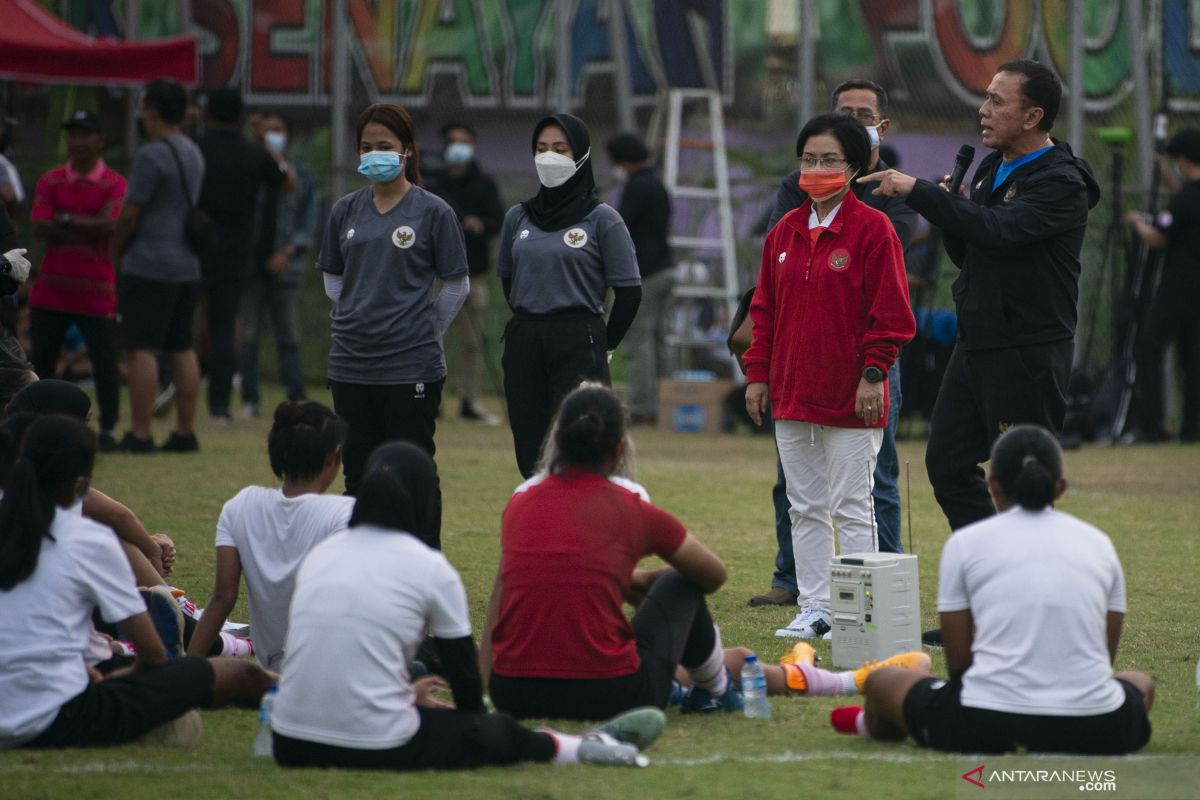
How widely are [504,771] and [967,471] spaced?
2.66 meters

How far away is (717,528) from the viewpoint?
9.74 metres

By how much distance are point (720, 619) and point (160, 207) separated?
597cm

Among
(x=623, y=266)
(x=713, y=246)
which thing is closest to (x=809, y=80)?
(x=713, y=246)

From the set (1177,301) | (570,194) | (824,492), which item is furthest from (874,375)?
(1177,301)

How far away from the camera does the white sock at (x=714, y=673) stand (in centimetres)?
542

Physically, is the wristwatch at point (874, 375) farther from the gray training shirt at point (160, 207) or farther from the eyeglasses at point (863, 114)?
the gray training shirt at point (160, 207)

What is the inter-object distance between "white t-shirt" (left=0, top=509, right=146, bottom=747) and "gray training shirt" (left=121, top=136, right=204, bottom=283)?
703 cm

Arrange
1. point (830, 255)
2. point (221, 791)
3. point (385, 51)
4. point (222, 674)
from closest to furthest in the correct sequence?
1. point (221, 791)
2. point (222, 674)
3. point (830, 255)
4. point (385, 51)

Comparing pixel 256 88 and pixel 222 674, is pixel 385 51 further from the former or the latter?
pixel 222 674

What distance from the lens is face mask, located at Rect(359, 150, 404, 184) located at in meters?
7.03

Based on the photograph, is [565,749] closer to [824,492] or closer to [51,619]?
[51,619]

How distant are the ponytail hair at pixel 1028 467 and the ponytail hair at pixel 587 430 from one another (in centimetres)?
109

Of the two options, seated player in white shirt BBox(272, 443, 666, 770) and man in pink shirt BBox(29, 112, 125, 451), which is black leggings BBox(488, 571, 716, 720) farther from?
man in pink shirt BBox(29, 112, 125, 451)

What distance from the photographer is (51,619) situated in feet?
15.6
